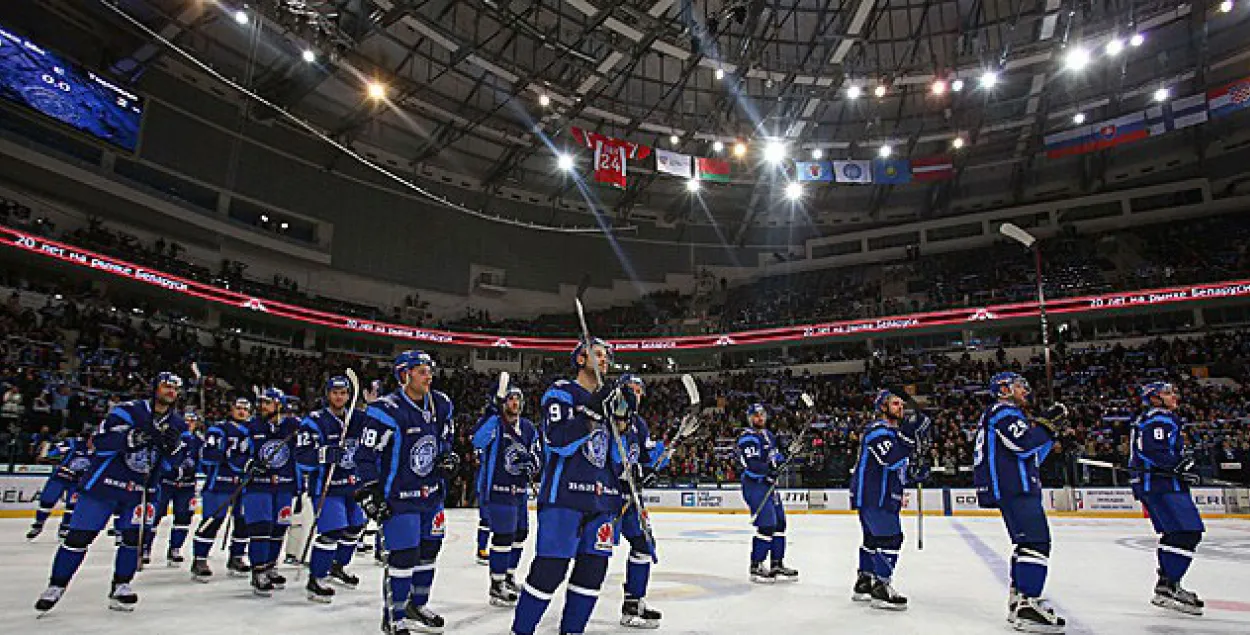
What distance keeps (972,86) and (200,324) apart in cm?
3357

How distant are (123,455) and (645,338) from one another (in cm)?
2896

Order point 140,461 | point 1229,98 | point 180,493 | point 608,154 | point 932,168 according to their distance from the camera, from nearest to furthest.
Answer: point 140,461, point 180,493, point 1229,98, point 608,154, point 932,168

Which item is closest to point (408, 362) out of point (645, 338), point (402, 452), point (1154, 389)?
point (402, 452)

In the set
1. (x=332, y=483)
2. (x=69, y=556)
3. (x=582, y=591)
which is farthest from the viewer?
(x=332, y=483)

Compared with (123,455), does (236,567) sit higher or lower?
lower

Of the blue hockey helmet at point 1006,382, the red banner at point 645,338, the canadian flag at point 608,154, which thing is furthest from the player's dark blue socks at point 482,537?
the red banner at point 645,338

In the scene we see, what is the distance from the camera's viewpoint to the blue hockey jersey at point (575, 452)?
3.88 meters

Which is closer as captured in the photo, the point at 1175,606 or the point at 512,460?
the point at 1175,606

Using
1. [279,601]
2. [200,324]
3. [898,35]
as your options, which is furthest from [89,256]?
[898,35]

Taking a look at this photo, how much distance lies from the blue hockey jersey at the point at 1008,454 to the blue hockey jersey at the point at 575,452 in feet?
10.2

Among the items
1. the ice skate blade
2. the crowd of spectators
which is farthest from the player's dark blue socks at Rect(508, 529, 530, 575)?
the crowd of spectators

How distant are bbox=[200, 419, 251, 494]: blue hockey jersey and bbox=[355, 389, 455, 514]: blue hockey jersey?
12.6 feet

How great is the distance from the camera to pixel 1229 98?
2397cm

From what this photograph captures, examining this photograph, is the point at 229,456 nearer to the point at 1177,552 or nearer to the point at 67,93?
the point at 1177,552
